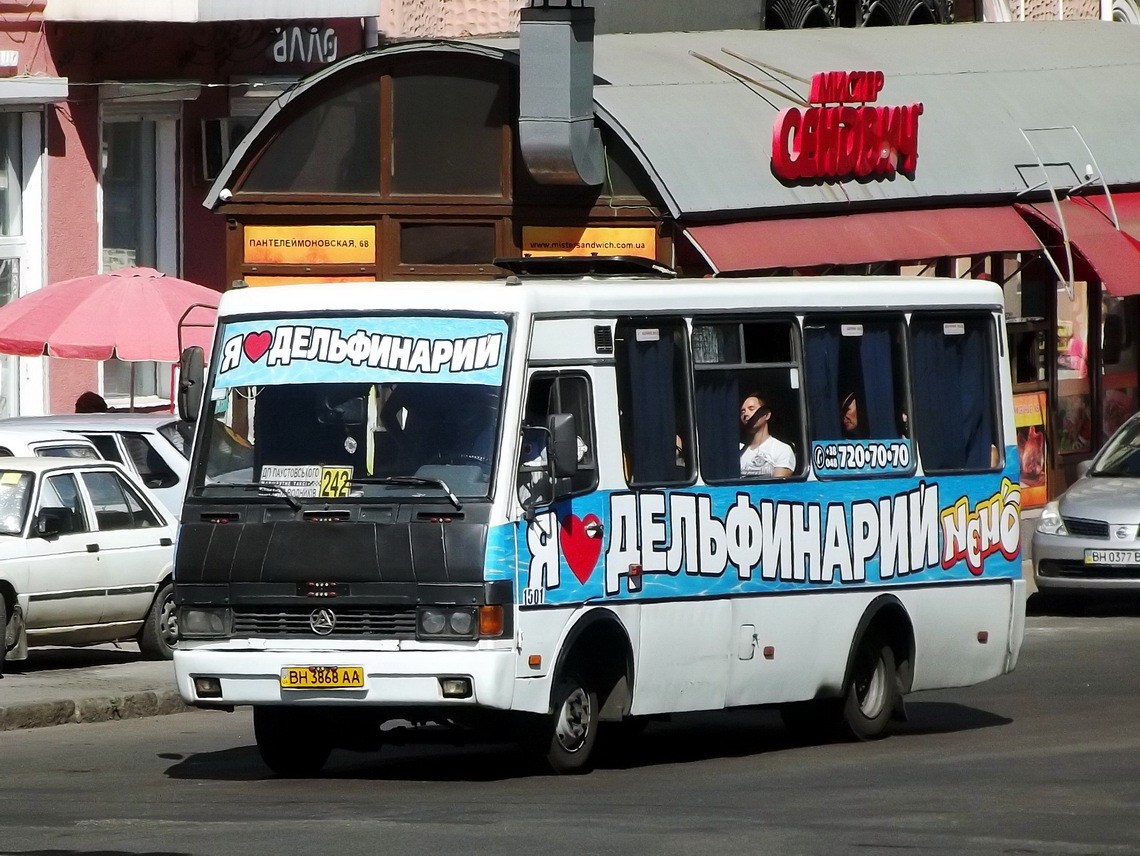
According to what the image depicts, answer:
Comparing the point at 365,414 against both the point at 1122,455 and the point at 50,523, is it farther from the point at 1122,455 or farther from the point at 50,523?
the point at 1122,455

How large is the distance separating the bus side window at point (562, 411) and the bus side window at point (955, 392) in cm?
250

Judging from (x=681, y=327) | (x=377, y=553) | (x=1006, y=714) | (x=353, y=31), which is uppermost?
(x=353, y=31)

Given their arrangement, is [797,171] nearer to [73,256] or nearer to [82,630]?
[73,256]

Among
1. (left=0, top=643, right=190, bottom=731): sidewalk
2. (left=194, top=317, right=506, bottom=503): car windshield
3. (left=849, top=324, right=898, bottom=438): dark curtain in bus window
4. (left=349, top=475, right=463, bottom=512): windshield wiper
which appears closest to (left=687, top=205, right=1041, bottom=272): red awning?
(left=0, top=643, right=190, bottom=731): sidewalk

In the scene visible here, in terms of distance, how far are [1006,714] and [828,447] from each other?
98.2 inches

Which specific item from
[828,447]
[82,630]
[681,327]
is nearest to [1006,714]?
[828,447]

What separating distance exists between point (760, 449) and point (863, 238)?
1116 centimetres

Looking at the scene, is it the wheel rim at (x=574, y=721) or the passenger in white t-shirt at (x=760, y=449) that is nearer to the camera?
the wheel rim at (x=574, y=721)

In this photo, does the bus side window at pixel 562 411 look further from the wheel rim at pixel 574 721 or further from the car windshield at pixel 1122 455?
the car windshield at pixel 1122 455

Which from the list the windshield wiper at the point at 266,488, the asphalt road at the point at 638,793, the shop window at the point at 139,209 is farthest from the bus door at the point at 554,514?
the shop window at the point at 139,209

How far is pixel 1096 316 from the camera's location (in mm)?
28344

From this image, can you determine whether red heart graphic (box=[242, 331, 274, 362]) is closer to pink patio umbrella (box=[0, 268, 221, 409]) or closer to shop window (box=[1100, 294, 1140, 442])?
pink patio umbrella (box=[0, 268, 221, 409])

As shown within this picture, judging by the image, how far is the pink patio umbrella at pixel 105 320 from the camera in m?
20.7

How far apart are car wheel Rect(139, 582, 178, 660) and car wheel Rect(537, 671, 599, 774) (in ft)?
20.6
